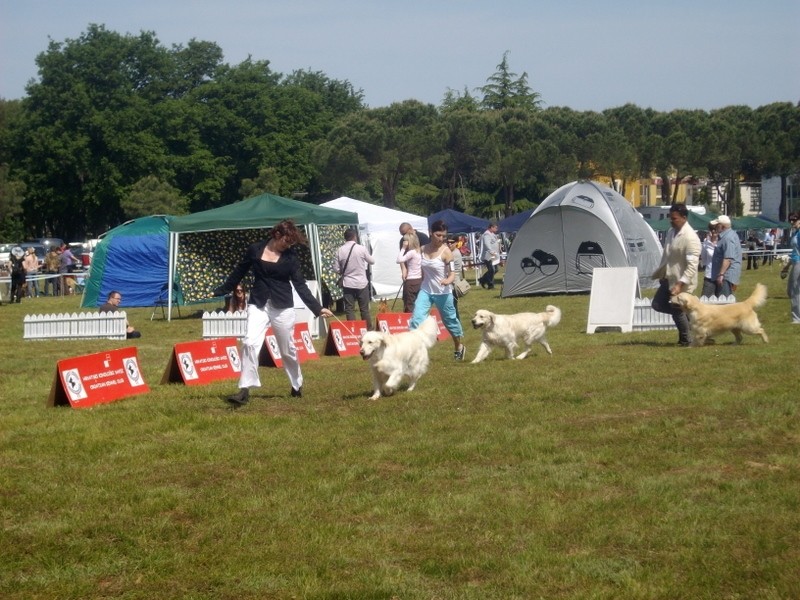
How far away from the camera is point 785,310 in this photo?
21.4m

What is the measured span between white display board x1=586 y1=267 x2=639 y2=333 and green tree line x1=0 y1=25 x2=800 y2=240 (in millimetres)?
46649

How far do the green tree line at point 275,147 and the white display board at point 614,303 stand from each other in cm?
4665

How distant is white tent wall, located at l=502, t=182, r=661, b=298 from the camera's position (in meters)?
28.4

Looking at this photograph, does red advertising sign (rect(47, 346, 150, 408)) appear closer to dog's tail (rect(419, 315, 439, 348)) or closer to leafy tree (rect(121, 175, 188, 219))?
dog's tail (rect(419, 315, 439, 348))

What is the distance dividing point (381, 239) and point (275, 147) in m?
46.2

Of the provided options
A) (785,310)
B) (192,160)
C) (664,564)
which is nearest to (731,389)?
(664,564)

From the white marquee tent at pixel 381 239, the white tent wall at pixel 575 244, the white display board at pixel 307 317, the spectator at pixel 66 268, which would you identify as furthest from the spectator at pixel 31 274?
the white display board at pixel 307 317

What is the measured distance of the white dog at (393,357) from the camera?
10609 mm

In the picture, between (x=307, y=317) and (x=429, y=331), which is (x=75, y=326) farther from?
(x=429, y=331)

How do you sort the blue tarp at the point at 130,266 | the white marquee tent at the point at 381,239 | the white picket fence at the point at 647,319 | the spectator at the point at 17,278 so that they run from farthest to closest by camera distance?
1. the spectator at the point at 17,278
2. the white marquee tent at the point at 381,239
3. the blue tarp at the point at 130,266
4. the white picket fence at the point at 647,319

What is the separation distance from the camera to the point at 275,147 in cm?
7556

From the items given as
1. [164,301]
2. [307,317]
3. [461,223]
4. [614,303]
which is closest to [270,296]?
[307,317]

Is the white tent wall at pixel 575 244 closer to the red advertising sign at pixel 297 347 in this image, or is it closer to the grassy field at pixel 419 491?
the red advertising sign at pixel 297 347

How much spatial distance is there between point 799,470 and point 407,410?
3.88 m
